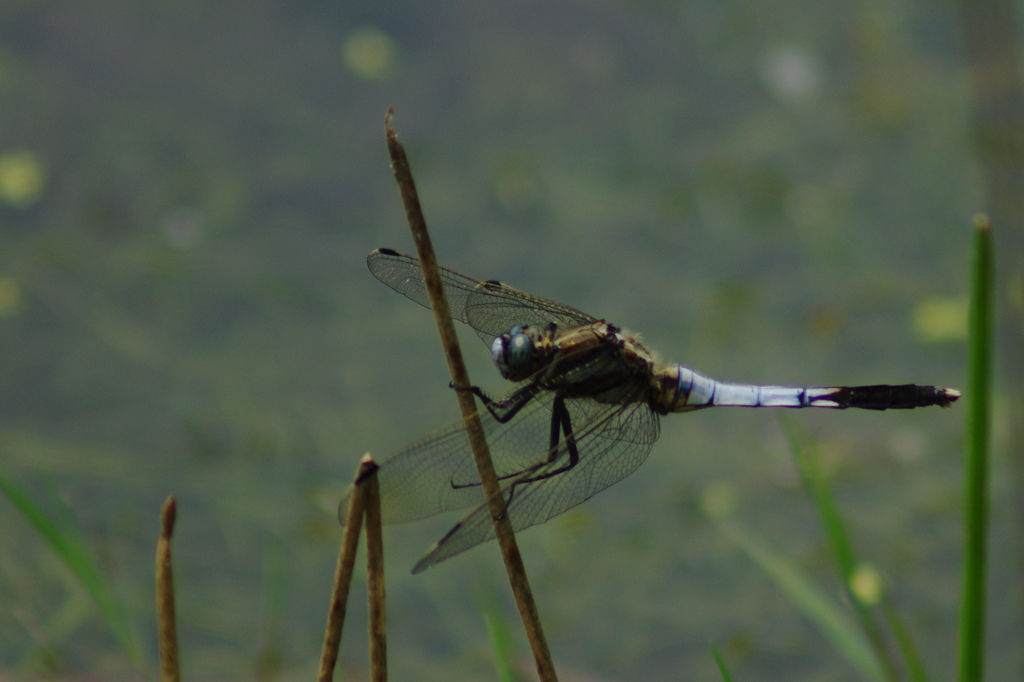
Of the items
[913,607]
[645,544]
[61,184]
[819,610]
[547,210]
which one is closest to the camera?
[819,610]

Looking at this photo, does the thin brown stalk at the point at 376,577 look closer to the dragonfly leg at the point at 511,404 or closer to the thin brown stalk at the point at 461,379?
the thin brown stalk at the point at 461,379

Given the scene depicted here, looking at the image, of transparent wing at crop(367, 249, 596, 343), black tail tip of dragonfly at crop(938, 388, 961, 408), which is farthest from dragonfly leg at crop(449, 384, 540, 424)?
black tail tip of dragonfly at crop(938, 388, 961, 408)

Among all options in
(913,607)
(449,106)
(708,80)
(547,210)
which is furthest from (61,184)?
(913,607)

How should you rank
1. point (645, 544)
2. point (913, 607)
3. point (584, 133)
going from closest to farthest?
1. point (913, 607)
2. point (645, 544)
3. point (584, 133)

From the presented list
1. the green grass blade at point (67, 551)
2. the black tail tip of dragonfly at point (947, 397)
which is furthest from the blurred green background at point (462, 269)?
the black tail tip of dragonfly at point (947, 397)

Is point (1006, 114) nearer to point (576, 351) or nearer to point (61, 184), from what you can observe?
point (576, 351)

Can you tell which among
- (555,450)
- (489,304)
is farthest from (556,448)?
(489,304)
